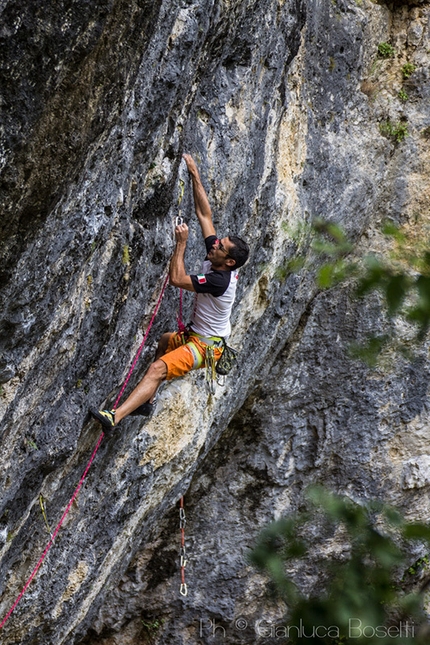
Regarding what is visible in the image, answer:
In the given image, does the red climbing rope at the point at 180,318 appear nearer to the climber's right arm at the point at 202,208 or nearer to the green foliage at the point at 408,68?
the climber's right arm at the point at 202,208

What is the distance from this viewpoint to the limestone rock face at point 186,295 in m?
3.80

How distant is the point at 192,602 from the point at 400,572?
2.55m

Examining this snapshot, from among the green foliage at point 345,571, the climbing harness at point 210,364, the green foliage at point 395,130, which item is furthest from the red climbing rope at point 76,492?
the green foliage at point 395,130

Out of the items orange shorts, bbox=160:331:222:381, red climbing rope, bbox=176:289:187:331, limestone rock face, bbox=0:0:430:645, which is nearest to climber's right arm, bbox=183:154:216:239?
limestone rock face, bbox=0:0:430:645

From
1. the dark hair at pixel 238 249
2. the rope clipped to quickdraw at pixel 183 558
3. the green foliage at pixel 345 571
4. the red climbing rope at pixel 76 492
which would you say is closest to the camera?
the green foliage at pixel 345 571

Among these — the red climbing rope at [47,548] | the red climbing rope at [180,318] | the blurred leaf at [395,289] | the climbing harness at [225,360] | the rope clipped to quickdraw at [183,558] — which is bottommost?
the rope clipped to quickdraw at [183,558]

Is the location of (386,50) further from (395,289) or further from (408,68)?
(395,289)

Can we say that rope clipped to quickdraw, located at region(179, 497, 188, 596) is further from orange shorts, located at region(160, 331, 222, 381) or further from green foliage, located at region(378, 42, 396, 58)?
green foliage, located at region(378, 42, 396, 58)

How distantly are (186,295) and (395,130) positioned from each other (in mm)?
3850

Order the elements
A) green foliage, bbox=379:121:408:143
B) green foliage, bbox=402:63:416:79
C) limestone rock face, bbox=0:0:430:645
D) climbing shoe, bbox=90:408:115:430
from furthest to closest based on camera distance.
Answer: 1. green foliage, bbox=379:121:408:143
2. green foliage, bbox=402:63:416:79
3. climbing shoe, bbox=90:408:115:430
4. limestone rock face, bbox=0:0:430:645

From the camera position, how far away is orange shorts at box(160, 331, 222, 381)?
20.2 ft

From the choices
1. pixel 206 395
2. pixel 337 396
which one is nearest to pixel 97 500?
pixel 206 395

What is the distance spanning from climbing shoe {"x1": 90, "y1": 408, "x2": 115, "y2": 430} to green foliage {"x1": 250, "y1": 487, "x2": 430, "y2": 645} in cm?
358

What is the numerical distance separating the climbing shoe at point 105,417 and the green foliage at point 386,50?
17.6 ft
